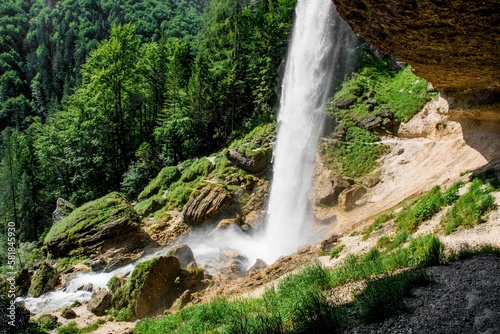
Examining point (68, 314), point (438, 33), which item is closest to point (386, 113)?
point (438, 33)

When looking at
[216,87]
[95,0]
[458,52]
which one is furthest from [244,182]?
[95,0]

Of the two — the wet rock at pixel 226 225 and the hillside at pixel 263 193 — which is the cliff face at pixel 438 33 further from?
the wet rock at pixel 226 225

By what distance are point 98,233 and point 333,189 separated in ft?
50.8

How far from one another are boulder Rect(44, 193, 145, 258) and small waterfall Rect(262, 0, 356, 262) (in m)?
9.13

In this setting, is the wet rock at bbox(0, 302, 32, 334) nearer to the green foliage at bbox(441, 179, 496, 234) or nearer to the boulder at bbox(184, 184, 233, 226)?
the green foliage at bbox(441, 179, 496, 234)

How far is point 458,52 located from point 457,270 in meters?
5.13

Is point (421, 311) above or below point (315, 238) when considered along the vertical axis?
above

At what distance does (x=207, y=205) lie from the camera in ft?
84.4

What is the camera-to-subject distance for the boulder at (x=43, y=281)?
2092 cm

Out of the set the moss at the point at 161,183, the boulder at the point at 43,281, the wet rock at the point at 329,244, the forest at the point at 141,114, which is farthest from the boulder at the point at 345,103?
the boulder at the point at 43,281

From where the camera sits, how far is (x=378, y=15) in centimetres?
802

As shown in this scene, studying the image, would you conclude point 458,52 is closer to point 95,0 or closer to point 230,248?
point 230,248

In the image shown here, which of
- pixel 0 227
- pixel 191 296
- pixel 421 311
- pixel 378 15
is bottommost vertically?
pixel 0 227

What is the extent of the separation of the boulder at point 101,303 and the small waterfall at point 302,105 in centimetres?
924
